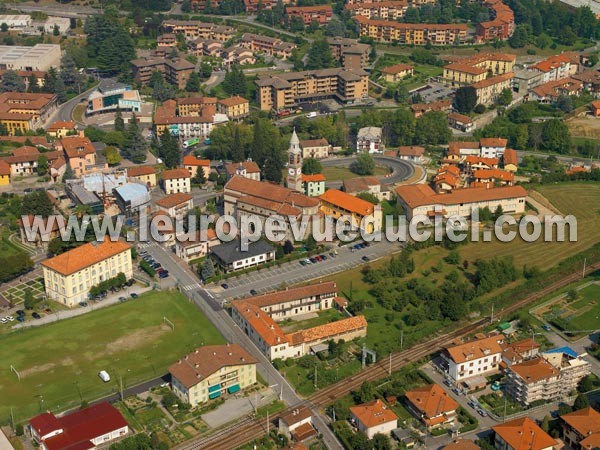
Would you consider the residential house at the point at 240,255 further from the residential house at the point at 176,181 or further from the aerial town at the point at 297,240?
the residential house at the point at 176,181

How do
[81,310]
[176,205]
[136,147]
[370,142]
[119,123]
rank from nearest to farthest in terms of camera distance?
[81,310] → [176,205] → [136,147] → [370,142] → [119,123]

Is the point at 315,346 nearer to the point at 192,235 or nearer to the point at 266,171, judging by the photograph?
the point at 192,235

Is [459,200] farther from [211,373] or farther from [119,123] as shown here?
[119,123]

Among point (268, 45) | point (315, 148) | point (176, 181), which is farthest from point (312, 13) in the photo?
point (176, 181)

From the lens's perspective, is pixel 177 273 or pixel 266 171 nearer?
pixel 177 273

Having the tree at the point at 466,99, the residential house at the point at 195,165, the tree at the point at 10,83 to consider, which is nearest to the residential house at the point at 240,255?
the residential house at the point at 195,165

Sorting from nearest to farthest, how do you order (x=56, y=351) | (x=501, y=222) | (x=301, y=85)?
(x=56, y=351), (x=501, y=222), (x=301, y=85)

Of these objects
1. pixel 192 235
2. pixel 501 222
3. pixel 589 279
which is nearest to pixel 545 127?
pixel 501 222

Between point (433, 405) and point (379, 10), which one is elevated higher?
point (379, 10)
